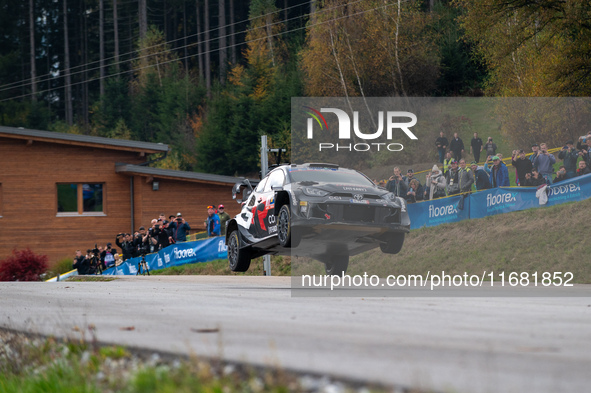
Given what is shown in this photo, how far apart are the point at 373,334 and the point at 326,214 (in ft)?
19.4

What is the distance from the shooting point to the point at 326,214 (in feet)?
40.6

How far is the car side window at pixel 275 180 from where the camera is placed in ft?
44.1

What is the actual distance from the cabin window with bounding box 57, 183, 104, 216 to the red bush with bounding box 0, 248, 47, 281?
6038 millimetres

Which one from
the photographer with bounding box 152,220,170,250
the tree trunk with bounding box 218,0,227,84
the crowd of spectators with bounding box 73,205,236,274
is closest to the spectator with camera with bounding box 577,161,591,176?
the crowd of spectators with bounding box 73,205,236,274

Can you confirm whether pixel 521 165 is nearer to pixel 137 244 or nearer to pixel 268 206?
pixel 268 206

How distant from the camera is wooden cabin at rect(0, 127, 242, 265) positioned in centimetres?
3750

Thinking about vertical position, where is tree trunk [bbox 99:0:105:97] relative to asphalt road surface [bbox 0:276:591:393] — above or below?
above

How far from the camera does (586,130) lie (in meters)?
20.0

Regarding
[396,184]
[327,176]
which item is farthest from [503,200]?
[327,176]

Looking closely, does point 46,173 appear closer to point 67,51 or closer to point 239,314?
point 239,314

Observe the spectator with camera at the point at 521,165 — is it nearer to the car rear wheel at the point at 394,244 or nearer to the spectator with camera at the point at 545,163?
the spectator with camera at the point at 545,163

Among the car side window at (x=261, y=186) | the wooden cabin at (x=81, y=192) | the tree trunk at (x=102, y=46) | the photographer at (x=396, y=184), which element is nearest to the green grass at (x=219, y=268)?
the wooden cabin at (x=81, y=192)

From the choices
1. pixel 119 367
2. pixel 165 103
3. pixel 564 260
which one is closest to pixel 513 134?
pixel 564 260

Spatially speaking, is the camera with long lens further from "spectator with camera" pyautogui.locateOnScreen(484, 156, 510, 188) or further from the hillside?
"spectator with camera" pyautogui.locateOnScreen(484, 156, 510, 188)
